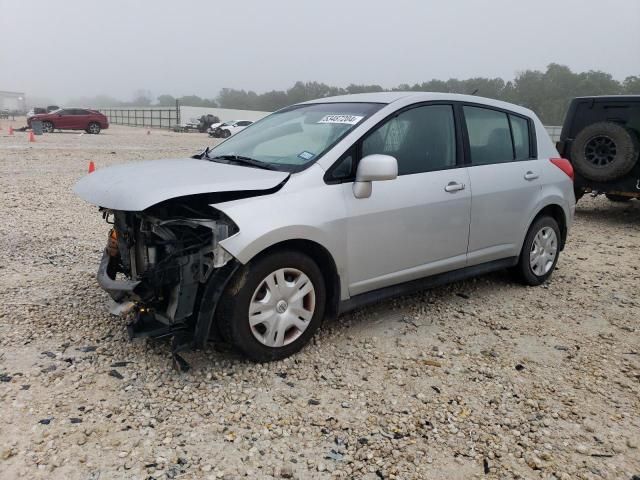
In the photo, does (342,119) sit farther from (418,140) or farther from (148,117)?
(148,117)

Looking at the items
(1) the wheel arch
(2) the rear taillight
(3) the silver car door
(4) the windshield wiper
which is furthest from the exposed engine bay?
(2) the rear taillight

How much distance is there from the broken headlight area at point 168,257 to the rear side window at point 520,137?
9.85ft

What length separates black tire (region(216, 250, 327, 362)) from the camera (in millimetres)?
3117

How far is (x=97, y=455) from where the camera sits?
8.14ft

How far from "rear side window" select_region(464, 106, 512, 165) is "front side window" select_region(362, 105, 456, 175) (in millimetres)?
231

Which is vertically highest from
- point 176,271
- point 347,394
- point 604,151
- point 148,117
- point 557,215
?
point 148,117

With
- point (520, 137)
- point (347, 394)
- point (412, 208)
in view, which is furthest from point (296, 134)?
point (520, 137)

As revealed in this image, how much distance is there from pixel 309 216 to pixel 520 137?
8.65 feet

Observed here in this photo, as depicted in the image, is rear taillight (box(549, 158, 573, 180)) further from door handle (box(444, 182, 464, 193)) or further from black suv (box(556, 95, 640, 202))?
black suv (box(556, 95, 640, 202))

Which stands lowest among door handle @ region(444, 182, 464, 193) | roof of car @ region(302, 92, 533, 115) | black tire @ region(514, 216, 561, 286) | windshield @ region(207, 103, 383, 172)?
black tire @ region(514, 216, 561, 286)

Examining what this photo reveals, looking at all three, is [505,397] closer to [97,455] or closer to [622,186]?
[97,455]

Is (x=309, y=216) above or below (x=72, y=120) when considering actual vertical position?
below

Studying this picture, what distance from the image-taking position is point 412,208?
150 inches

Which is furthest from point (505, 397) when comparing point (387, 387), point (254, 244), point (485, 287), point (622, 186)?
point (622, 186)
